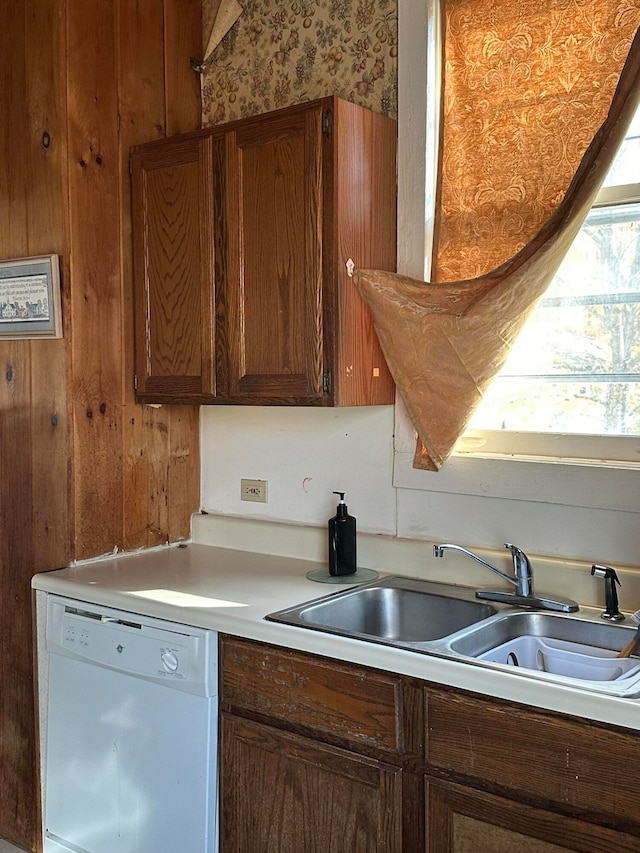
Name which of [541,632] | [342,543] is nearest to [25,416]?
[342,543]

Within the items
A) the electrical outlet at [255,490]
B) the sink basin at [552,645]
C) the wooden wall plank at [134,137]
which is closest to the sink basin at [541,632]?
the sink basin at [552,645]

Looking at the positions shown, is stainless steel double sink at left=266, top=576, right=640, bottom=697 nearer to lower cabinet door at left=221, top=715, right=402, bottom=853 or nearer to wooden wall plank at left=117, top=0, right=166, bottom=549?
lower cabinet door at left=221, top=715, right=402, bottom=853

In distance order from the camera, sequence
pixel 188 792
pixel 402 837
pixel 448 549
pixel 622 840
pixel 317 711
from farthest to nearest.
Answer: pixel 448 549, pixel 188 792, pixel 317 711, pixel 402 837, pixel 622 840

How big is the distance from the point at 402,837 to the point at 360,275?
1350 mm

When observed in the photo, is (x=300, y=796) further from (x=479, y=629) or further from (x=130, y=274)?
(x=130, y=274)

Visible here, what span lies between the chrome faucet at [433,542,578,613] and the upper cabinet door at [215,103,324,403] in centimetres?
59

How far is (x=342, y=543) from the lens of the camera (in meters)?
2.47

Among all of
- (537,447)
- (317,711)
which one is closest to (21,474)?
(317,711)

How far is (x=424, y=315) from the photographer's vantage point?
232cm

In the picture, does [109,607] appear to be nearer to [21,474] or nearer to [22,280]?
[21,474]

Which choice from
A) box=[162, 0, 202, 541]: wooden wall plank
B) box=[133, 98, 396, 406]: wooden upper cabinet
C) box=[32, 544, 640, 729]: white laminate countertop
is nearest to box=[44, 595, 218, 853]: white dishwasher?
box=[32, 544, 640, 729]: white laminate countertop

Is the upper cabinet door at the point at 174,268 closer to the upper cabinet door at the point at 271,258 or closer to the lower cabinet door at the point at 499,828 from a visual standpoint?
the upper cabinet door at the point at 271,258

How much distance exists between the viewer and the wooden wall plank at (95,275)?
2.55 m

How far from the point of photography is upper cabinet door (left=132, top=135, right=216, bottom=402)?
2.52m
